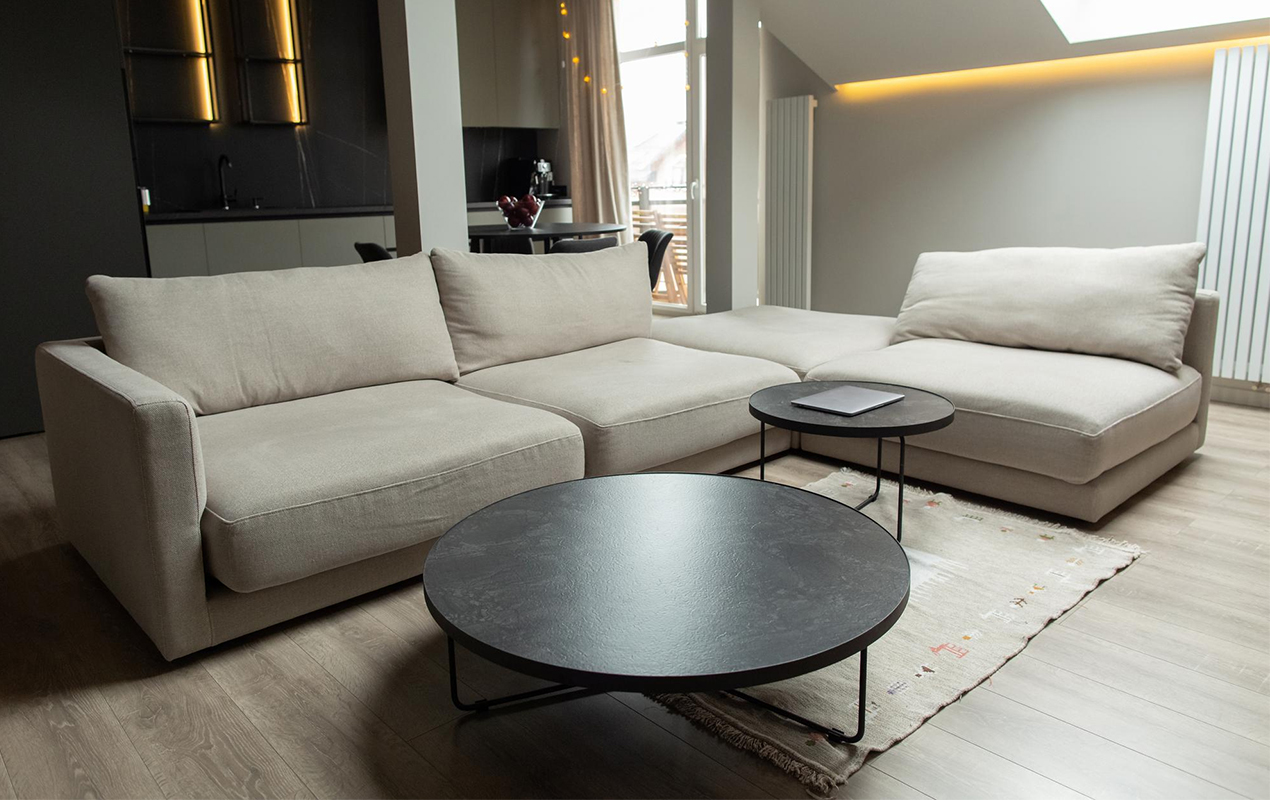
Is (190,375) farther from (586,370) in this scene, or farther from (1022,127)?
(1022,127)

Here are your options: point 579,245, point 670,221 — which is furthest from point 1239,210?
point 670,221

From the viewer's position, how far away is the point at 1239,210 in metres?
3.83

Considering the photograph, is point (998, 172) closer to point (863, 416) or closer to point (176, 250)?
point (863, 416)

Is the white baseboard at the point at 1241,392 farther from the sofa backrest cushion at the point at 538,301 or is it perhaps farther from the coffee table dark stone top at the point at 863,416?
the sofa backrest cushion at the point at 538,301

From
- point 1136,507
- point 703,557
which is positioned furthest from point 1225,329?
point 703,557

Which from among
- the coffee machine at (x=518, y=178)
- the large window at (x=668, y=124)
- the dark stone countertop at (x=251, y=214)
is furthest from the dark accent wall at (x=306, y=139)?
the large window at (x=668, y=124)

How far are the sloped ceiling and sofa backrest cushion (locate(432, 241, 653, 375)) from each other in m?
1.92

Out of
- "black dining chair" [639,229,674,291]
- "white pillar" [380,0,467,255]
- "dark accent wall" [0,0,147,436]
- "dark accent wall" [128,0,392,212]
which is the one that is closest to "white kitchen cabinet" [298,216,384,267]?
"dark accent wall" [128,0,392,212]

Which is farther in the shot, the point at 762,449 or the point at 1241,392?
the point at 1241,392

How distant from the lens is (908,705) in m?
1.76

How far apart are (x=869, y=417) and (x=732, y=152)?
7.97 feet

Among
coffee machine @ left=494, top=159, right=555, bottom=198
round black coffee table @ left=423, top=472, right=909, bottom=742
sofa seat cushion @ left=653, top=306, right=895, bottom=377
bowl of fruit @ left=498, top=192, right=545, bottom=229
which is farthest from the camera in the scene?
coffee machine @ left=494, top=159, right=555, bottom=198

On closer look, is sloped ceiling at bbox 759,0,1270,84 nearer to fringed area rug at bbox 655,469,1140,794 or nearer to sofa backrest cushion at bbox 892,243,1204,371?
sofa backrest cushion at bbox 892,243,1204,371

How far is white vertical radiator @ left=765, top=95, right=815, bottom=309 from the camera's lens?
17.9 feet
